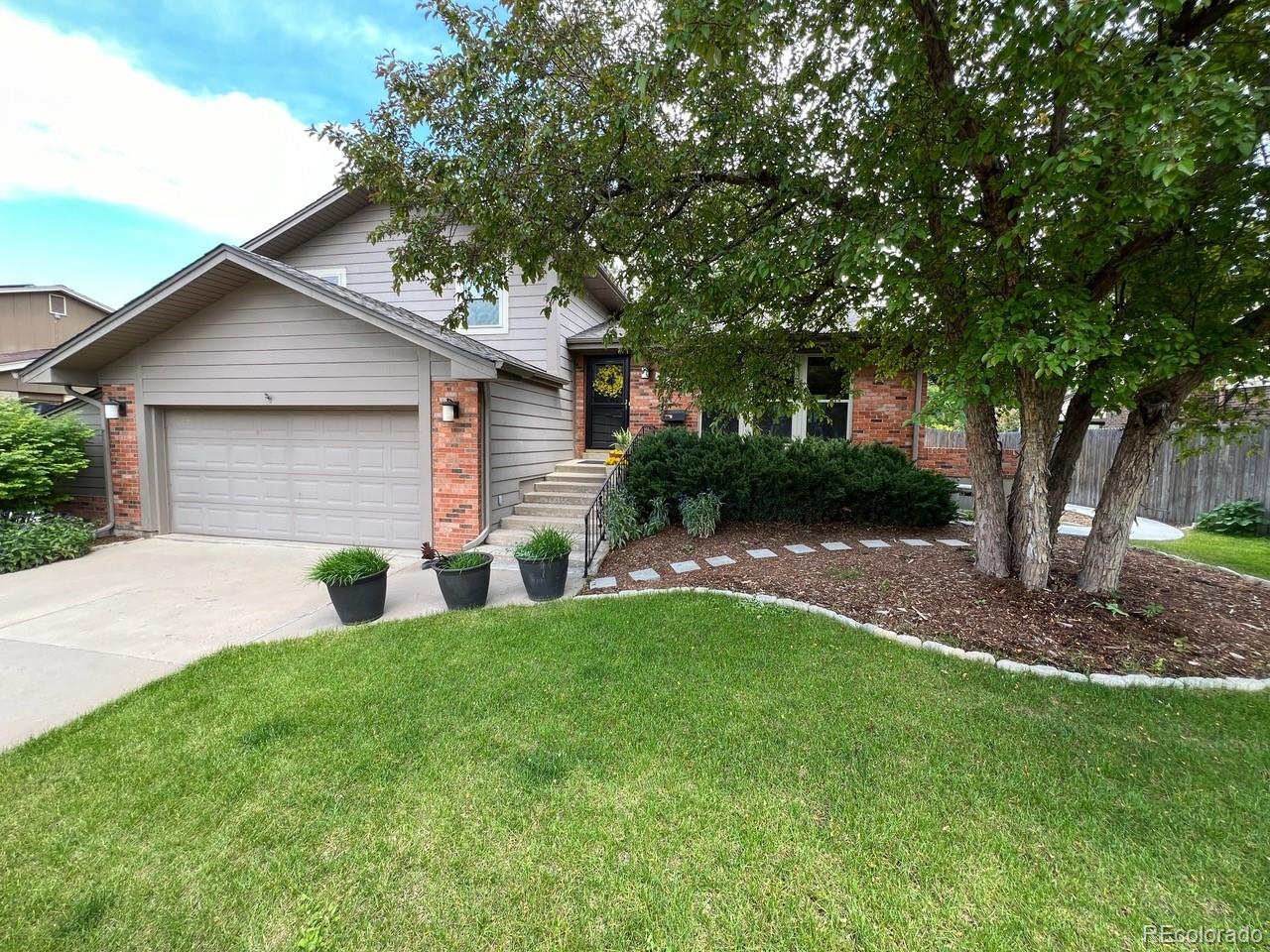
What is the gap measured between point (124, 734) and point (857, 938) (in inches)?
147

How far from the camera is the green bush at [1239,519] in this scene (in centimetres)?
823

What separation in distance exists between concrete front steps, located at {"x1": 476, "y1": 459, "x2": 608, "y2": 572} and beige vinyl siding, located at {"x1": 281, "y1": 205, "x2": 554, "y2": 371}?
2003 mm

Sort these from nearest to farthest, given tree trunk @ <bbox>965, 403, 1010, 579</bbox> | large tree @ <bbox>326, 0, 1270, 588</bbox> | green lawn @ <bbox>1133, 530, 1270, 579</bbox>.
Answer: large tree @ <bbox>326, 0, 1270, 588</bbox>
tree trunk @ <bbox>965, 403, 1010, 579</bbox>
green lawn @ <bbox>1133, 530, 1270, 579</bbox>

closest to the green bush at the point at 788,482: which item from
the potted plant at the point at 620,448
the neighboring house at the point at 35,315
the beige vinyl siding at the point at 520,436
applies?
the potted plant at the point at 620,448

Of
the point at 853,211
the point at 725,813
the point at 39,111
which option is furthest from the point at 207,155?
the point at 725,813

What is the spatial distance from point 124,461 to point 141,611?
15.4ft

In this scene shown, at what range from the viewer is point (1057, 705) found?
3.07 metres

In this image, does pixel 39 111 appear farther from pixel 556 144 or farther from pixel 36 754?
pixel 36 754

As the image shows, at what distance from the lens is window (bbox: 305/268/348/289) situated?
9.67 m

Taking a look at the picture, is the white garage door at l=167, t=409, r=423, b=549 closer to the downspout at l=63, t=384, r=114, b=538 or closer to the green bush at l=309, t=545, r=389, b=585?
the downspout at l=63, t=384, r=114, b=538

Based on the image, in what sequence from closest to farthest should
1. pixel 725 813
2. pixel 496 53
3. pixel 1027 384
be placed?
pixel 725 813
pixel 496 53
pixel 1027 384

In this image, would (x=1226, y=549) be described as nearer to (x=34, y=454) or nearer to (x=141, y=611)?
(x=141, y=611)

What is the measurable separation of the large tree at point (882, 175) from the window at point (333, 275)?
18.8 feet

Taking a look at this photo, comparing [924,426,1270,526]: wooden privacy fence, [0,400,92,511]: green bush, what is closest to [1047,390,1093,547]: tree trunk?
[924,426,1270,526]: wooden privacy fence
